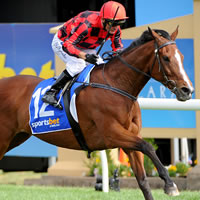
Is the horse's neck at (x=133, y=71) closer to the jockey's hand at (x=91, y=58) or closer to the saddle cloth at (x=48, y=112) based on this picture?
the jockey's hand at (x=91, y=58)

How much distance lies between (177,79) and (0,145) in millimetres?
2164

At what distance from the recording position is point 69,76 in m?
5.51

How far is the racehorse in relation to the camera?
4836mm

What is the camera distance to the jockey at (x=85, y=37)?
5.25 meters

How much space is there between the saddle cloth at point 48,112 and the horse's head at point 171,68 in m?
0.79

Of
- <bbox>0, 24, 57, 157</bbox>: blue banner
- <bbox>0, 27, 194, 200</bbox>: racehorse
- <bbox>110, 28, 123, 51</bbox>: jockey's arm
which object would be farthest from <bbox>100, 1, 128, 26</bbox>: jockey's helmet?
<bbox>0, 24, 57, 157</bbox>: blue banner

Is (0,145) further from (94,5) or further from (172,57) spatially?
(94,5)

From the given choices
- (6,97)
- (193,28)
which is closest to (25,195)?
(6,97)

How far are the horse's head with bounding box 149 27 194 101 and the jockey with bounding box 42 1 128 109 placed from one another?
49 centimetres

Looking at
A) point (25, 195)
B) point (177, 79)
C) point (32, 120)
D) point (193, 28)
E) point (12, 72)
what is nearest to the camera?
point (177, 79)

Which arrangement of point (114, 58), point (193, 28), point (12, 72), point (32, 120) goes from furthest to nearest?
1. point (12, 72)
2. point (193, 28)
3. point (32, 120)
4. point (114, 58)

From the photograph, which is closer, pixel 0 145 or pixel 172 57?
pixel 172 57

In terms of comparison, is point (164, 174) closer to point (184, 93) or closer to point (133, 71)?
point (184, 93)

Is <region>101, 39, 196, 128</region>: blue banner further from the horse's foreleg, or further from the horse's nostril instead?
the horse's nostril
